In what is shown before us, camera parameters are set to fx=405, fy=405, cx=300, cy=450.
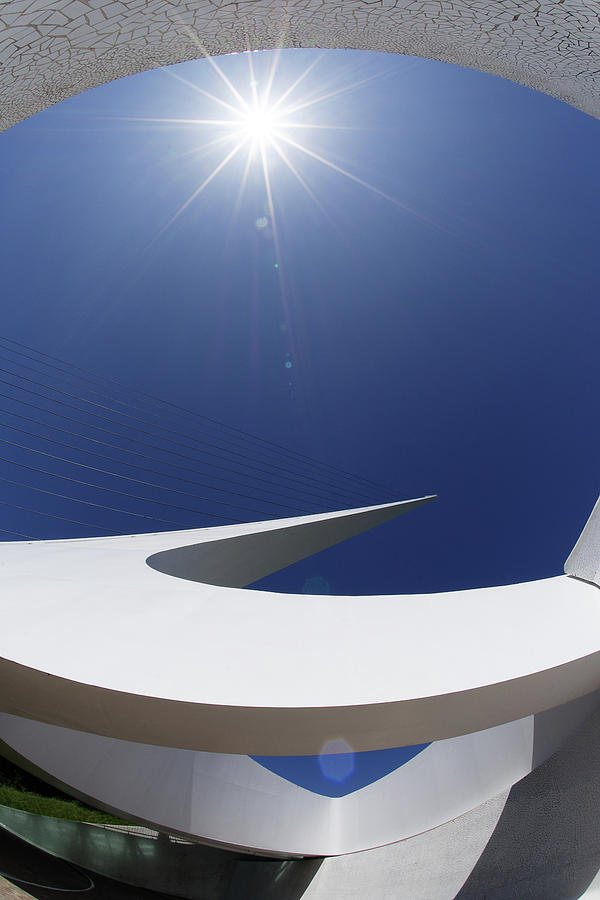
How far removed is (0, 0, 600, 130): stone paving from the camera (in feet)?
6.27

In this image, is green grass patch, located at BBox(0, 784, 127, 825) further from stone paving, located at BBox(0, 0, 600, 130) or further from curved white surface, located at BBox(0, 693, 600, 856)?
stone paving, located at BBox(0, 0, 600, 130)

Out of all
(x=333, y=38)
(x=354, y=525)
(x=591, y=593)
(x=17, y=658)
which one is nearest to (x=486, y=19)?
(x=333, y=38)

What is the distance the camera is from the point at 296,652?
1.17 metres

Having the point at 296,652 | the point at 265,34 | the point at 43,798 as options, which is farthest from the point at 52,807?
the point at 265,34

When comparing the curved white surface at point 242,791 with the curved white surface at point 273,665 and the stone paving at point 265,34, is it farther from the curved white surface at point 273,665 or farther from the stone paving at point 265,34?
the stone paving at point 265,34

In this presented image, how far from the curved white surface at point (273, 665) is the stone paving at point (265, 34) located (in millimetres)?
2529

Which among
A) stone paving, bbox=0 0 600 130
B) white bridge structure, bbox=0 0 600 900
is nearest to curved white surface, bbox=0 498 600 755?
white bridge structure, bbox=0 0 600 900

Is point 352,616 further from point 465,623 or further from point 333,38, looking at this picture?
point 333,38

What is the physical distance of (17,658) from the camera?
3.36 feet

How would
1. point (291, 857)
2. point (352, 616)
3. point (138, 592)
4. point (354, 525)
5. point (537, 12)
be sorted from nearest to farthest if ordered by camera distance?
point (352, 616), point (138, 592), point (537, 12), point (291, 857), point (354, 525)

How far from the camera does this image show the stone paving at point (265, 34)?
1912 mm

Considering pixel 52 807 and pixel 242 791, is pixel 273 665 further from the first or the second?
pixel 52 807

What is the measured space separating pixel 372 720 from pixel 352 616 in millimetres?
383

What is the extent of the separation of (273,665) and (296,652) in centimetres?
9
